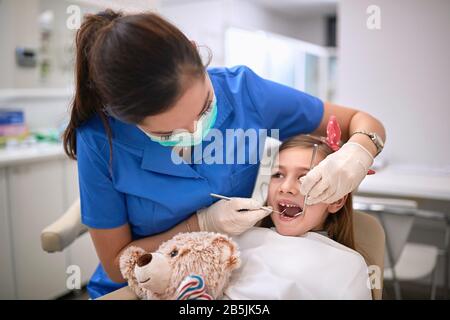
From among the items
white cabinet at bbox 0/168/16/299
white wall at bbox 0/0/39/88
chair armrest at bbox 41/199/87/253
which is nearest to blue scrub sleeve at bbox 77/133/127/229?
chair armrest at bbox 41/199/87/253

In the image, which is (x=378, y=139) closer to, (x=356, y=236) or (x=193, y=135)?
(x=356, y=236)

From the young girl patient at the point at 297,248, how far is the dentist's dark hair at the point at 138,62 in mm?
389

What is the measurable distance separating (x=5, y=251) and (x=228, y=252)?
5.11ft

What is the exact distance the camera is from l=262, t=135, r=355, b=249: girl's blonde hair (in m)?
1.03

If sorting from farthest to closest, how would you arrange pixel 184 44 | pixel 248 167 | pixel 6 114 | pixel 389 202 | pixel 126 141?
pixel 6 114 → pixel 389 202 → pixel 248 167 → pixel 126 141 → pixel 184 44

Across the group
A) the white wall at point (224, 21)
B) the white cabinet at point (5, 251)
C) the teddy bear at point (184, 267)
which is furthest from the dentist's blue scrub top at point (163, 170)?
the white cabinet at point (5, 251)

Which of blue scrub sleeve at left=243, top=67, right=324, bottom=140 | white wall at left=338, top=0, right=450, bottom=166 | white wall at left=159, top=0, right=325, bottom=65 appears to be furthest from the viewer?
white wall at left=159, top=0, right=325, bottom=65

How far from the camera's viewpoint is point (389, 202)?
1775mm

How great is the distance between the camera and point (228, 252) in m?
0.84

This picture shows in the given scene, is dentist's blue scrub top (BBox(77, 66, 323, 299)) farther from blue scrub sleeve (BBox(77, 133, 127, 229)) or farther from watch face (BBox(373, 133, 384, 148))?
watch face (BBox(373, 133, 384, 148))

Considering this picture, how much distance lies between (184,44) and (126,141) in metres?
0.29

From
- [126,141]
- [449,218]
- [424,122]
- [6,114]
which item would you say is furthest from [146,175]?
[6,114]

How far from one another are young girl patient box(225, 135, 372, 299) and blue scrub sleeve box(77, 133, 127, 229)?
305 mm
